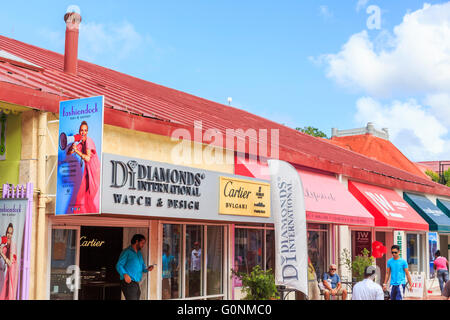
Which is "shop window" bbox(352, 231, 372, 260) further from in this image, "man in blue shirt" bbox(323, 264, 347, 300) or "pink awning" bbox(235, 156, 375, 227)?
"man in blue shirt" bbox(323, 264, 347, 300)

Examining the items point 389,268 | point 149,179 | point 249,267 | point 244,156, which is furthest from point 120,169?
point 389,268

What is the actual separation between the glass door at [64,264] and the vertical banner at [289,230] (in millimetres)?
3813

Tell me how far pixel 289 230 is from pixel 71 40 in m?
6.76

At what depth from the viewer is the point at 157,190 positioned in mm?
9883

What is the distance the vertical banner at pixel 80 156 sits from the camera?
8.67 metres

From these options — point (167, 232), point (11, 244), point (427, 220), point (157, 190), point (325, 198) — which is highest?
point (325, 198)

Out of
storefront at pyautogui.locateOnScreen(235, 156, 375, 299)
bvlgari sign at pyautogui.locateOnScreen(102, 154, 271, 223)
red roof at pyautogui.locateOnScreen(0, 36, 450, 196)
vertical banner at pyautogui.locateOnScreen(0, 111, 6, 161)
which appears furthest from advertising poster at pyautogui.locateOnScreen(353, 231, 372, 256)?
vertical banner at pyautogui.locateOnScreen(0, 111, 6, 161)

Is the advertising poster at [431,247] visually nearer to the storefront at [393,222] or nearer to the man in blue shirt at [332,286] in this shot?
the storefront at [393,222]

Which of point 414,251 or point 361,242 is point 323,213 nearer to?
point 361,242

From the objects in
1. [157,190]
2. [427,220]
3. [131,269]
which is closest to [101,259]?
[131,269]

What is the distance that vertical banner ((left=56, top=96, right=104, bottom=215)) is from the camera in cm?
867

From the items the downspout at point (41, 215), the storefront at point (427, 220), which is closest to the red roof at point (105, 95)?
the downspout at point (41, 215)

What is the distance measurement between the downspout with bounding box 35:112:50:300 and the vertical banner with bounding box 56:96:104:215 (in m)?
0.30
